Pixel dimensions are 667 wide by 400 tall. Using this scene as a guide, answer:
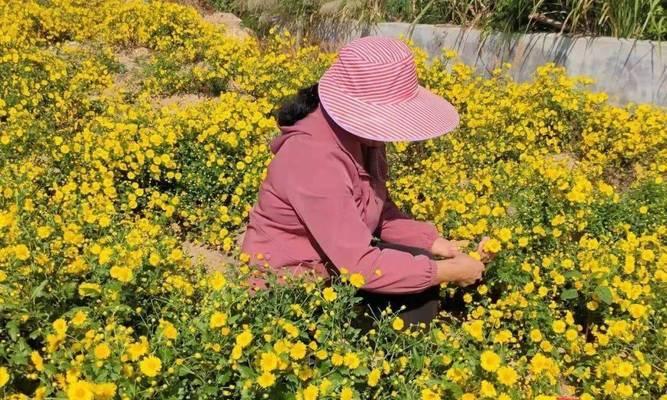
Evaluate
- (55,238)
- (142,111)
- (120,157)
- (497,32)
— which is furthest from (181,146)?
(497,32)

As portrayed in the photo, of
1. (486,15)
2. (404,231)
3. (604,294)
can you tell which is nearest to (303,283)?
(404,231)

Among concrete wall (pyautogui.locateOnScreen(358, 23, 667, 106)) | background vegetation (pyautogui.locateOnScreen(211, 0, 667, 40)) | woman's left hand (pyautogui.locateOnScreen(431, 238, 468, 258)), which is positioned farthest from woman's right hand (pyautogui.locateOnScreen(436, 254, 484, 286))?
background vegetation (pyautogui.locateOnScreen(211, 0, 667, 40))

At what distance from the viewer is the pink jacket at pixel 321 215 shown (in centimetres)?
215

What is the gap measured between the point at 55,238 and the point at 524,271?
180 centimetres

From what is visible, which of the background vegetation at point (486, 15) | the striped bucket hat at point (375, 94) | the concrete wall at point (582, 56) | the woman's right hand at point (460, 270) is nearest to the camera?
the striped bucket hat at point (375, 94)

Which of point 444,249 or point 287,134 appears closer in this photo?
point 287,134

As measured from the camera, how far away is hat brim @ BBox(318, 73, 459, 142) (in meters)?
2.12

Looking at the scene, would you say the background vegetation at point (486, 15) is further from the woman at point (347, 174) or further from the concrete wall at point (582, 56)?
the woman at point (347, 174)

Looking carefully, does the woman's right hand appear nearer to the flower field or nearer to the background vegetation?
the flower field

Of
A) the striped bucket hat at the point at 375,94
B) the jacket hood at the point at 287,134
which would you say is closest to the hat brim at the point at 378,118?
the striped bucket hat at the point at 375,94

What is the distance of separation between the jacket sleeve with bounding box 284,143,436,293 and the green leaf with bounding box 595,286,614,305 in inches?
33.3

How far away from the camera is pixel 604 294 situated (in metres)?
2.44

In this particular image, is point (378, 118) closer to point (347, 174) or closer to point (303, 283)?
point (347, 174)

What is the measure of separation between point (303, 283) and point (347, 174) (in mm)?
386
